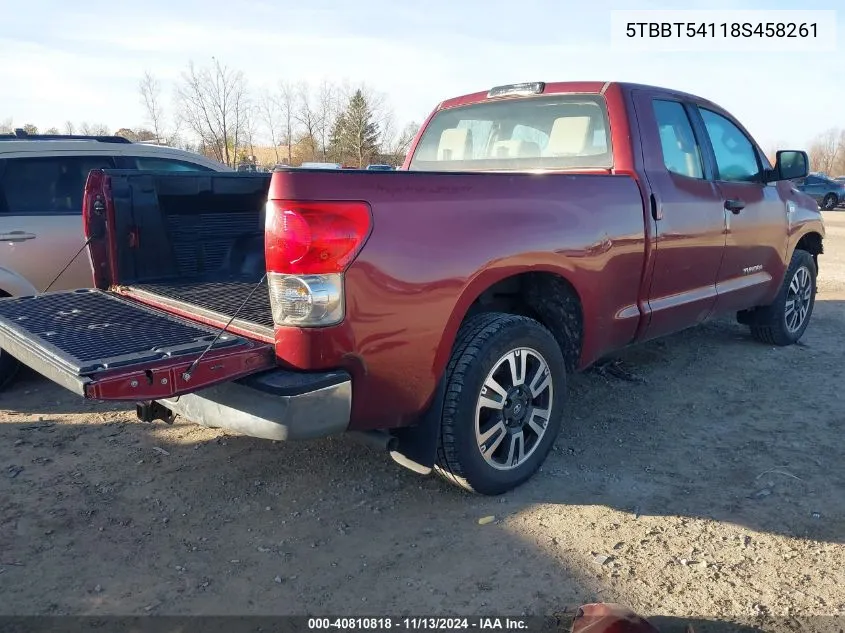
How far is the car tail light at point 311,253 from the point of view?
94.0 inches

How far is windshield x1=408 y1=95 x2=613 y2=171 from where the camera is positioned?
13.3 feet

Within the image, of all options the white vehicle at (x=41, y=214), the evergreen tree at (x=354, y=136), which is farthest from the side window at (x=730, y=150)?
the evergreen tree at (x=354, y=136)

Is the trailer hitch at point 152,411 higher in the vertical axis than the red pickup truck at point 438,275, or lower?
lower

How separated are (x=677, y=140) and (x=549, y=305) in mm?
1586

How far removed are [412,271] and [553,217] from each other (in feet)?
3.07

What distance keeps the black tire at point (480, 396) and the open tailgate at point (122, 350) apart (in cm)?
86

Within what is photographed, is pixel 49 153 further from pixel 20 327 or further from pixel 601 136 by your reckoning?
pixel 601 136

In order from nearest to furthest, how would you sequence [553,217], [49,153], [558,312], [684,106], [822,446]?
[553,217]
[558,312]
[822,446]
[684,106]
[49,153]

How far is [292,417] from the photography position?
2.42m

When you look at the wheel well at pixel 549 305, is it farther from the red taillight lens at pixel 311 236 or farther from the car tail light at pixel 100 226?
the car tail light at pixel 100 226

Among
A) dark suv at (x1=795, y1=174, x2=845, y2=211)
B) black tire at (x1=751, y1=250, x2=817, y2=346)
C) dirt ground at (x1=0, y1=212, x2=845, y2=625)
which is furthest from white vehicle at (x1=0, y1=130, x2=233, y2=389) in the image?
dark suv at (x1=795, y1=174, x2=845, y2=211)

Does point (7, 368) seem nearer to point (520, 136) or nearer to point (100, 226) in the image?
point (100, 226)

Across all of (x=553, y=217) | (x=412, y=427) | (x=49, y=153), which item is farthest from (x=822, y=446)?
(x=49, y=153)

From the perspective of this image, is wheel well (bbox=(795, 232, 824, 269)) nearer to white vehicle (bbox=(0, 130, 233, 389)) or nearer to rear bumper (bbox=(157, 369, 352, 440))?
rear bumper (bbox=(157, 369, 352, 440))
